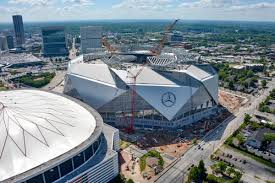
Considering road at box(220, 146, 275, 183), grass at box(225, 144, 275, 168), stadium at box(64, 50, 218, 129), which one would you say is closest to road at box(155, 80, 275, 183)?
road at box(220, 146, 275, 183)

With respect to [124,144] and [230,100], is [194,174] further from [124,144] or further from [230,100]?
[230,100]

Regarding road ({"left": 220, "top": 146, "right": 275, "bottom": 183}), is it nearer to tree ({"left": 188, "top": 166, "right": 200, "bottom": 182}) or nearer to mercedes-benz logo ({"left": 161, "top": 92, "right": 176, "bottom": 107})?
tree ({"left": 188, "top": 166, "right": 200, "bottom": 182})

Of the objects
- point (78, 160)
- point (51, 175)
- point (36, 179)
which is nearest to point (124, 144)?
point (78, 160)

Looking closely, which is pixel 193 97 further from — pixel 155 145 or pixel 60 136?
pixel 60 136

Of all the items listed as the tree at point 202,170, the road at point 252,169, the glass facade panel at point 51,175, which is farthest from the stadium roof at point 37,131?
the road at point 252,169

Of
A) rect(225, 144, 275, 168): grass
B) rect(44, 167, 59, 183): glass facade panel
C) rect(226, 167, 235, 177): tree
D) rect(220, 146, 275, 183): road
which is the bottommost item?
rect(220, 146, 275, 183): road

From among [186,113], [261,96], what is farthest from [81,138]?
[261,96]

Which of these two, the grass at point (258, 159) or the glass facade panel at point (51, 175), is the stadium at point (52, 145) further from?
the grass at point (258, 159)
